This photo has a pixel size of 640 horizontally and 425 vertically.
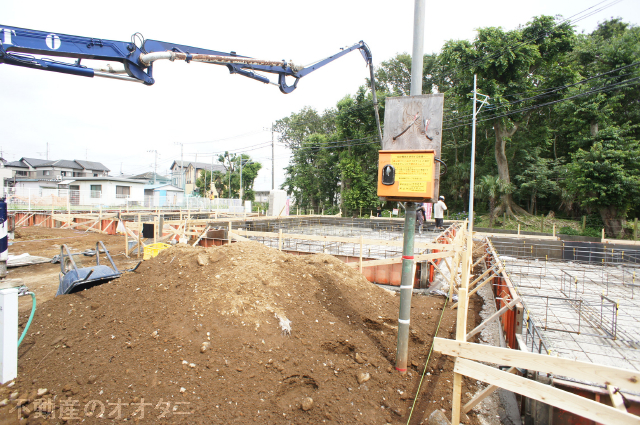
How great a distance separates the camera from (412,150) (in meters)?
4.00

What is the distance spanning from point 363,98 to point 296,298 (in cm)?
3615

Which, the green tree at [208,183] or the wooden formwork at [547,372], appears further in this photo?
the green tree at [208,183]

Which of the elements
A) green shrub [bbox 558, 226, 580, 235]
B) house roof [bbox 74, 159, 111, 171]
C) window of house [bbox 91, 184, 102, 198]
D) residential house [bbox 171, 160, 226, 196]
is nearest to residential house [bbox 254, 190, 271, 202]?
residential house [bbox 171, 160, 226, 196]

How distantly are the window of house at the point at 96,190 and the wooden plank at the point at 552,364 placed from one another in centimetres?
3969

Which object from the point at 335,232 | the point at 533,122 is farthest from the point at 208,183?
the point at 533,122

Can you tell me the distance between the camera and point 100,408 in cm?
348

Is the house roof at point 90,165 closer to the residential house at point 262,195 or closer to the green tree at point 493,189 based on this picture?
the residential house at point 262,195

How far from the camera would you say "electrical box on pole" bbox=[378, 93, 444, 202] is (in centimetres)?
398

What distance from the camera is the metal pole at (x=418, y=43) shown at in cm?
437

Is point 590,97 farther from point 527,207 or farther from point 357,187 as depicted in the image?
point 357,187

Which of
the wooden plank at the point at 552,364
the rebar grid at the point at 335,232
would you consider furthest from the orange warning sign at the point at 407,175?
the rebar grid at the point at 335,232

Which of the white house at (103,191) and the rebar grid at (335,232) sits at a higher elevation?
the white house at (103,191)

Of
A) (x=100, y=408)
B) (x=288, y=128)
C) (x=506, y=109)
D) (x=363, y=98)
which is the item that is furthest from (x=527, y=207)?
(x=100, y=408)

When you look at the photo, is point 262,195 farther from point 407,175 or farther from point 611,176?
point 407,175
